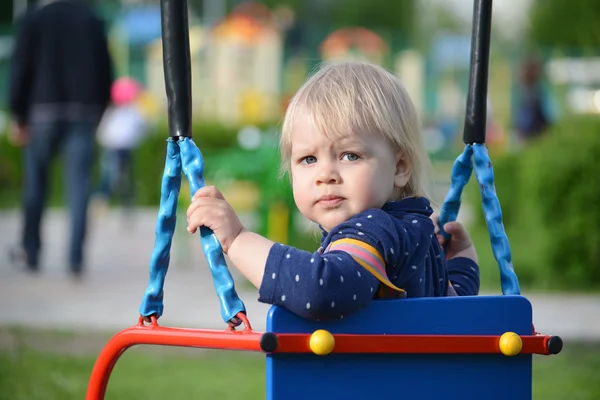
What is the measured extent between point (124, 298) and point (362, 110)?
446 centimetres

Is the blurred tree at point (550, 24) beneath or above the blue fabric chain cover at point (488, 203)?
above

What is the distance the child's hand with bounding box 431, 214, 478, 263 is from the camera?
103 inches

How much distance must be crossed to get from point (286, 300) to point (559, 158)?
204 inches

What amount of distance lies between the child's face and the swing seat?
26 cm

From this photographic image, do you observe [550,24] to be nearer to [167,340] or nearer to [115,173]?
[115,173]

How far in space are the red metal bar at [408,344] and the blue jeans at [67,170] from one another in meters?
5.07

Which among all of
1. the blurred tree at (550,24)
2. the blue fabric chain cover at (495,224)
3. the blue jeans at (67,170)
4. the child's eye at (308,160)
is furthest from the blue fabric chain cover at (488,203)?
the blurred tree at (550,24)

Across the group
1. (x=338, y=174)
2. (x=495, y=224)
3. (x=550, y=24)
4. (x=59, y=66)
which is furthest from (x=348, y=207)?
(x=550, y=24)

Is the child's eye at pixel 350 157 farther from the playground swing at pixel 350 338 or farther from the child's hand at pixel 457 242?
the child's hand at pixel 457 242

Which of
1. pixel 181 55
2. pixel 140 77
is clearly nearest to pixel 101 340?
pixel 181 55

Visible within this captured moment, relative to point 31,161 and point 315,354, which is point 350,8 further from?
point 315,354

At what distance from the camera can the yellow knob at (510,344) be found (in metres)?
1.95

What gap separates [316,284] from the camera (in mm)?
1805

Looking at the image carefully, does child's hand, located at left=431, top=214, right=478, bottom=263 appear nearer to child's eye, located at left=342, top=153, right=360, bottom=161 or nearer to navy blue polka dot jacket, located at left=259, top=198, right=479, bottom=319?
navy blue polka dot jacket, located at left=259, top=198, right=479, bottom=319
